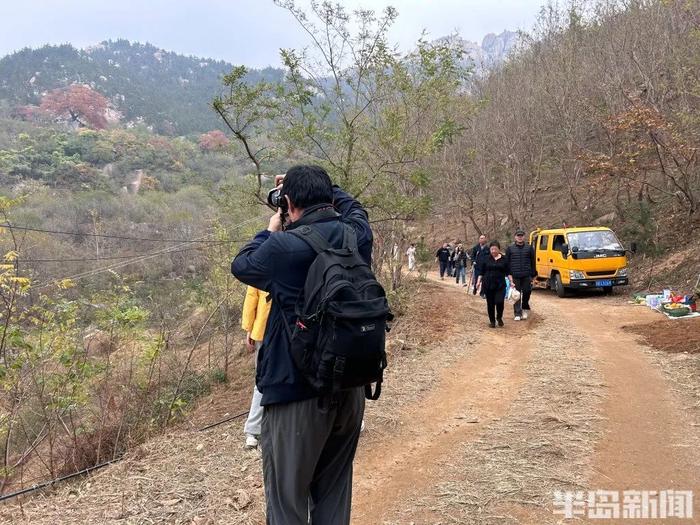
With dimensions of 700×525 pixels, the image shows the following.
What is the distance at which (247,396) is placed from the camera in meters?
9.05

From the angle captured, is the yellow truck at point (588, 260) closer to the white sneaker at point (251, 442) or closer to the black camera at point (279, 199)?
the white sneaker at point (251, 442)

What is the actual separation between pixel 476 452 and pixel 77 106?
294 feet

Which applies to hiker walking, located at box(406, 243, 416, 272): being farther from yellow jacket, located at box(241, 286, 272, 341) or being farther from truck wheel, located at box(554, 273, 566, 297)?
yellow jacket, located at box(241, 286, 272, 341)

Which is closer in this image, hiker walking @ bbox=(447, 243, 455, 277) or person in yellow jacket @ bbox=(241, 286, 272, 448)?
person in yellow jacket @ bbox=(241, 286, 272, 448)

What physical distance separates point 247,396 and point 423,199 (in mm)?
4787

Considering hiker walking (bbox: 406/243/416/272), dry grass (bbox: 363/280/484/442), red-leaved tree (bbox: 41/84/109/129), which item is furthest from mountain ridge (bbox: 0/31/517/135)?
Answer: dry grass (bbox: 363/280/484/442)

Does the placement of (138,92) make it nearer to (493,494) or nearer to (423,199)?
(423,199)

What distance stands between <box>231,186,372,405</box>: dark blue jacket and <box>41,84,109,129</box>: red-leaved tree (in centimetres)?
8723

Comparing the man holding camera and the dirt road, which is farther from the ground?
the man holding camera

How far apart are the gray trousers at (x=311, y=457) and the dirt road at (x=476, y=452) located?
51.3 inches

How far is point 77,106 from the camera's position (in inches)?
3110

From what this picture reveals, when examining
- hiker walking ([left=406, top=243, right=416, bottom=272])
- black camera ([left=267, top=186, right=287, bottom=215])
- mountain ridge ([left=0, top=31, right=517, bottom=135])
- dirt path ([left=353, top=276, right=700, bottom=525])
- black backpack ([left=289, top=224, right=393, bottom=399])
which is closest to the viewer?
black backpack ([left=289, top=224, right=393, bottom=399])

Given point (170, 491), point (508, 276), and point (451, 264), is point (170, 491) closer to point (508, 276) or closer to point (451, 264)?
point (508, 276)

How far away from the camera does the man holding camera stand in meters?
2.07
